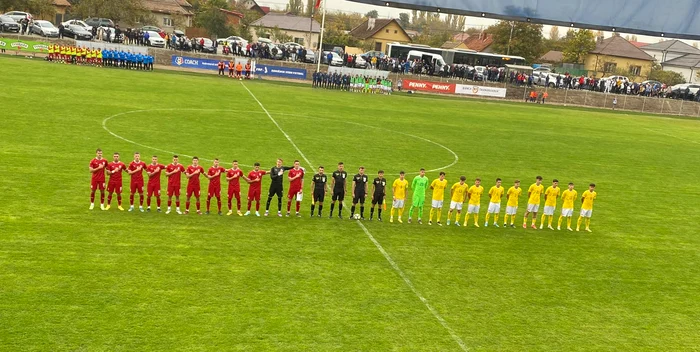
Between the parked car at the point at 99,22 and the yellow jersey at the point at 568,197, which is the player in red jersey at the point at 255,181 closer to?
the yellow jersey at the point at 568,197

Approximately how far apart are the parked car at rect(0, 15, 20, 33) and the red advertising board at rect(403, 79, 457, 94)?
3452 centimetres

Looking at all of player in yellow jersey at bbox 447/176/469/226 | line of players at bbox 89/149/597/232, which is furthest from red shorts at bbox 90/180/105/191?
player in yellow jersey at bbox 447/176/469/226

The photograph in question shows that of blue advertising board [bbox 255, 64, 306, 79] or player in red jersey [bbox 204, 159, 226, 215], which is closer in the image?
player in red jersey [bbox 204, 159, 226, 215]

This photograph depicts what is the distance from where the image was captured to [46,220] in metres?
16.5

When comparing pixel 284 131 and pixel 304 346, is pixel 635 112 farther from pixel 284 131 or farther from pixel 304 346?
pixel 304 346

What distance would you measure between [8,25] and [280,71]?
23.6 m

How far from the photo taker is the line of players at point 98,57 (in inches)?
2018

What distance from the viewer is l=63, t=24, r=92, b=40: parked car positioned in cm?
5847

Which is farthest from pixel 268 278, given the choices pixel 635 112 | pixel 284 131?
pixel 635 112

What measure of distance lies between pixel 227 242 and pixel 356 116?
24320 mm

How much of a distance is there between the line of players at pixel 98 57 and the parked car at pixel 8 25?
27.9 feet

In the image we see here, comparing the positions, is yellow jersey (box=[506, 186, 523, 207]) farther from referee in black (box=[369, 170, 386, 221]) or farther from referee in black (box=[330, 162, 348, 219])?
referee in black (box=[330, 162, 348, 219])

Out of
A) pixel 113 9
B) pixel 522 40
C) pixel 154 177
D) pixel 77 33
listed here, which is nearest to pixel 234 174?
pixel 154 177

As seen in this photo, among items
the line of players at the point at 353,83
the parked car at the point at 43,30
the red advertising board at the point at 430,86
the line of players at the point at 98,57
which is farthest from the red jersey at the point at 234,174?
the parked car at the point at 43,30
